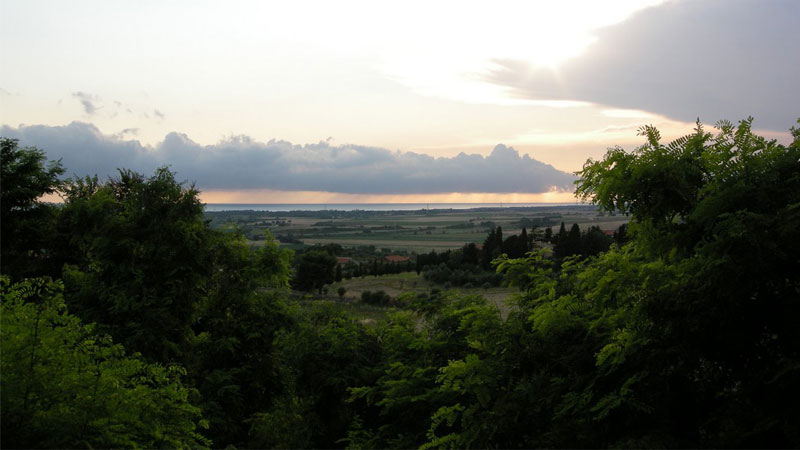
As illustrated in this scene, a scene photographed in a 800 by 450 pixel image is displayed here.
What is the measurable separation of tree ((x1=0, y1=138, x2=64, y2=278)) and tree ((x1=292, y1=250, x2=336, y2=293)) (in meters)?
47.9

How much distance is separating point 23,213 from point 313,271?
49092mm

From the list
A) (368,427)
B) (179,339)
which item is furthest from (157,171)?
(368,427)

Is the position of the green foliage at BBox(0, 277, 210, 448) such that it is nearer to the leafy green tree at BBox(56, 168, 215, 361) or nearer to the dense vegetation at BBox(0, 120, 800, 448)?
the dense vegetation at BBox(0, 120, 800, 448)

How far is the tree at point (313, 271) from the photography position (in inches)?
2741

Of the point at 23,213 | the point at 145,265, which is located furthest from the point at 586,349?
the point at 23,213

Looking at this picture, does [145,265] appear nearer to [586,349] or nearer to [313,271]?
[586,349]

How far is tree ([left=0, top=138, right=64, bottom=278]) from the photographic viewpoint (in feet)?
65.0

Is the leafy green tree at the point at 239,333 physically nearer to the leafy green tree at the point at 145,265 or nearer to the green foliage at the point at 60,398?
the leafy green tree at the point at 145,265

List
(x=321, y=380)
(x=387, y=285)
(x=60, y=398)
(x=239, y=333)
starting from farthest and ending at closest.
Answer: (x=387, y=285) → (x=239, y=333) → (x=321, y=380) → (x=60, y=398)

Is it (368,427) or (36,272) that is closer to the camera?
(368,427)

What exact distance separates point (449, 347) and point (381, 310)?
4010 cm

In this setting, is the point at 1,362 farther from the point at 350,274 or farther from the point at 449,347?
the point at 350,274

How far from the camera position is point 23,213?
69.5 ft

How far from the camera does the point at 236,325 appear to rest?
1908cm
